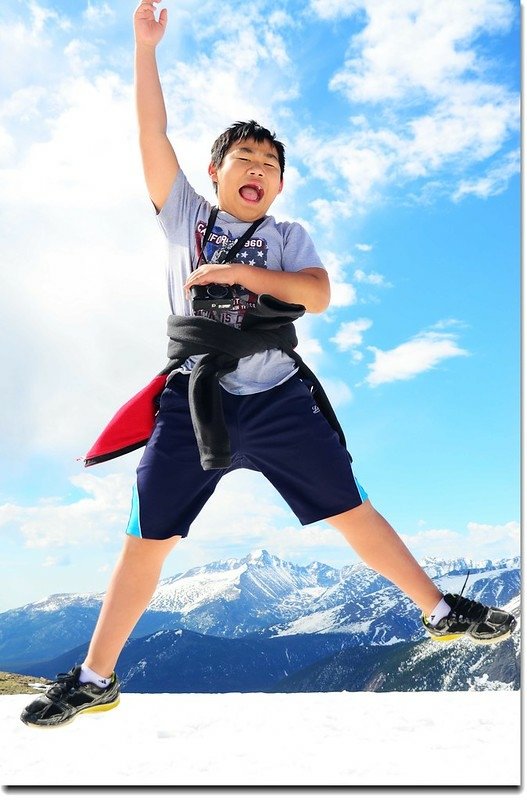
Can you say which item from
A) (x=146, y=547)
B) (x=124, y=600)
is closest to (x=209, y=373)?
(x=146, y=547)

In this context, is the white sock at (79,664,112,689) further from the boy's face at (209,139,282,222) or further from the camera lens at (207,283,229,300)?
the boy's face at (209,139,282,222)

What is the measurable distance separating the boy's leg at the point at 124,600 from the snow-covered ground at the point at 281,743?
25 cm

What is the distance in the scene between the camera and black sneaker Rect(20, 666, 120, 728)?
1.80 meters

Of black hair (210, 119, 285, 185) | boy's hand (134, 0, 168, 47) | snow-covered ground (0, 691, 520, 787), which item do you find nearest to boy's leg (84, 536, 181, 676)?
snow-covered ground (0, 691, 520, 787)

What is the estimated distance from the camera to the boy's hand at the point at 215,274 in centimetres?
179

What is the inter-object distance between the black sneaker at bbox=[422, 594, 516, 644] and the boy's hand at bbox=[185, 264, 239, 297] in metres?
1.11

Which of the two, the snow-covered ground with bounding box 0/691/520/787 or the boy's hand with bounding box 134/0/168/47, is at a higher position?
the boy's hand with bounding box 134/0/168/47

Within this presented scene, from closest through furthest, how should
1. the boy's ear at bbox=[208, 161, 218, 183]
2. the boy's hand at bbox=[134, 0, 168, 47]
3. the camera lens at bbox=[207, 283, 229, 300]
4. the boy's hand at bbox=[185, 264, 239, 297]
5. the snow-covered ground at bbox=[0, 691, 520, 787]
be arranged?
1. the snow-covered ground at bbox=[0, 691, 520, 787]
2. the boy's hand at bbox=[185, 264, 239, 297]
3. the camera lens at bbox=[207, 283, 229, 300]
4. the boy's hand at bbox=[134, 0, 168, 47]
5. the boy's ear at bbox=[208, 161, 218, 183]

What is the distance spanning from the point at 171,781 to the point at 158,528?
59 centimetres

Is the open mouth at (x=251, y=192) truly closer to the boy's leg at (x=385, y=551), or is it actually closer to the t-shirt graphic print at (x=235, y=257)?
the t-shirt graphic print at (x=235, y=257)

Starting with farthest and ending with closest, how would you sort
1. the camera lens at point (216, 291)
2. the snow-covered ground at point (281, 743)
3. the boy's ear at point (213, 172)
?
the boy's ear at point (213, 172) < the camera lens at point (216, 291) < the snow-covered ground at point (281, 743)

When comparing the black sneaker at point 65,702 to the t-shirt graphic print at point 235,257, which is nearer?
the black sneaker at point 65,702

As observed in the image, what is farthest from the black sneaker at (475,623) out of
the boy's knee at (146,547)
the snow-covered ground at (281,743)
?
the boy's knee at (146,547)

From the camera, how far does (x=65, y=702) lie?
182 cm
